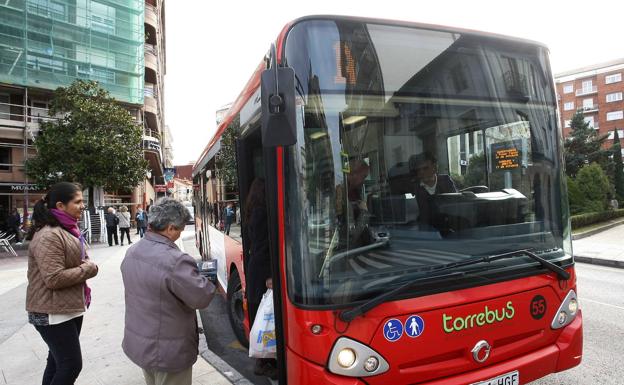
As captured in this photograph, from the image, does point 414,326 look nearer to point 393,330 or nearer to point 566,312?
point 393,330

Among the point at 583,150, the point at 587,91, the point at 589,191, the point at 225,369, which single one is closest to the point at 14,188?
the point at 225,369

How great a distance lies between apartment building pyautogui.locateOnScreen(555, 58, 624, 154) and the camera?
2381 inches

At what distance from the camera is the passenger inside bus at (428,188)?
2744 mm

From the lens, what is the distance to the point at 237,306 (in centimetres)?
493

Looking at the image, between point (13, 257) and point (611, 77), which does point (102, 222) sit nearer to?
Answer: point (13, 257)

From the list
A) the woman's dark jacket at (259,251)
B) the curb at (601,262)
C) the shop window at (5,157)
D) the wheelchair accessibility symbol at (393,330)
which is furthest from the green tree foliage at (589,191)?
the shop window at (5,157)

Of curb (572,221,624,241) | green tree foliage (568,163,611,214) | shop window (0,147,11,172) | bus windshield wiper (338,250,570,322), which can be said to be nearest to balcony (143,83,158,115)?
shop window (0,147,11,172)

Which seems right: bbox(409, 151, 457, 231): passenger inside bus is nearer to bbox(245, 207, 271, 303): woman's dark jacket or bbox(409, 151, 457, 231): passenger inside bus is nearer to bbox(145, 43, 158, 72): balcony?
bbox(245, 207, 271, 303): woman's dark jacket

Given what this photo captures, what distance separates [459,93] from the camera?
9.34 ft

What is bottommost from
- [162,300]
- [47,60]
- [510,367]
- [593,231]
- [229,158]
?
[593,231]

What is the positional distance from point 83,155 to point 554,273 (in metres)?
18.9

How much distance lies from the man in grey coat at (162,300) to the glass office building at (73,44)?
25.0 metres

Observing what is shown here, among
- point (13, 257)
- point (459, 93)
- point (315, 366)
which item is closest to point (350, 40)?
point (459, 93)

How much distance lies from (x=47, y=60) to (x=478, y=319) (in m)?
26.9
